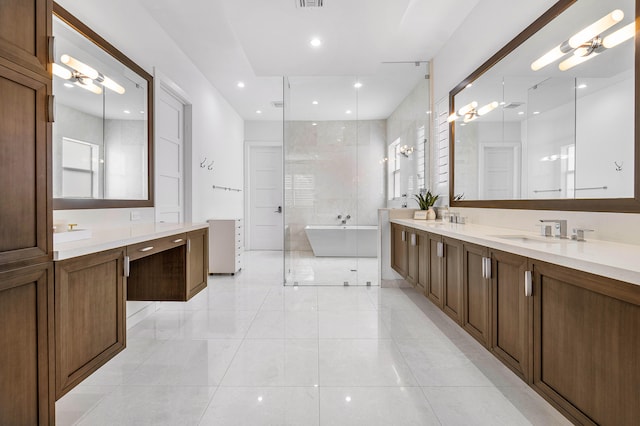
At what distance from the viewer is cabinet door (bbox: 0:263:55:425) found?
110 centimetres

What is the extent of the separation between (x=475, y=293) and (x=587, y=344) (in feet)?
2.90

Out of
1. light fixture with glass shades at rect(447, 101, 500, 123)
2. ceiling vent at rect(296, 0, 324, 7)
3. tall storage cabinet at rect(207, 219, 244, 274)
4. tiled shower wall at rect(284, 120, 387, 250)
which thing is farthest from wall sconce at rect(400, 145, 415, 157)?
tall storage cabinet at rect(207, 219, 244, 274)

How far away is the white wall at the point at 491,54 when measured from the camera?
5.24ft

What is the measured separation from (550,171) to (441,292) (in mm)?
1138

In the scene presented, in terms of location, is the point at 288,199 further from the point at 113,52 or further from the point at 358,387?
the point at 358,387

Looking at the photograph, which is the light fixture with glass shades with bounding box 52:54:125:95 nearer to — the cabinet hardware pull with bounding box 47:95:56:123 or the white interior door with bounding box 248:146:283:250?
the cabinet hardware pull with bounding box 47:95:56:123

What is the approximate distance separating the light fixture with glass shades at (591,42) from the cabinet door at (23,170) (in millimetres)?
2560

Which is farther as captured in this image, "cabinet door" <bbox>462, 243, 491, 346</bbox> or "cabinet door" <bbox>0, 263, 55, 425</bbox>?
"cabinet door" <bbox>462, 243, 491, 346</bbox>

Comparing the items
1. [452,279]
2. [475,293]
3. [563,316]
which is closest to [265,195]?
[452,279]

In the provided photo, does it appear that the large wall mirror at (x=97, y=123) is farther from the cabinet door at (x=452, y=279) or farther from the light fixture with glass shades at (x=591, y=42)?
the light fixture with glass shades at (x=591, y=42)

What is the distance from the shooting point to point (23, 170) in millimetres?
1189

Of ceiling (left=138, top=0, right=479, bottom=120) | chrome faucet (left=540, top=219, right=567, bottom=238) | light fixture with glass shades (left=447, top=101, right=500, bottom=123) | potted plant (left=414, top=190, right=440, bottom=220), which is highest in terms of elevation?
ceiling (left=138, top=0, right=479, bottom=120)

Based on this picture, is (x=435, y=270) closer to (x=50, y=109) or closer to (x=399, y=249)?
(x=399, y=249)

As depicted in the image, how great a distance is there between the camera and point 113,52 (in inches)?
99.7
